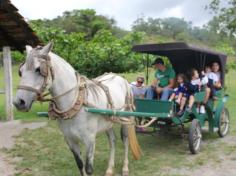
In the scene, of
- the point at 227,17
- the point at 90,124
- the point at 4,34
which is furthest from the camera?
the point at 227,17

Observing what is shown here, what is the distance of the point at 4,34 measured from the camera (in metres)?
10.2

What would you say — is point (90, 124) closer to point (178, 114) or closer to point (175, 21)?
point (178, 114)

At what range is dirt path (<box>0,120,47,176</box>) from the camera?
20.4 feet

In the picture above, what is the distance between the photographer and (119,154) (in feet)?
23.0

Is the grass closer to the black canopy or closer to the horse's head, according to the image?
the black canopy

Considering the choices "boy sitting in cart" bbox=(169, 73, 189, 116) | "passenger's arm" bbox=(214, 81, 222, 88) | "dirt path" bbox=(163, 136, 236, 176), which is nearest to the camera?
"dirt path" bbox=(163, 136, 236, 176)

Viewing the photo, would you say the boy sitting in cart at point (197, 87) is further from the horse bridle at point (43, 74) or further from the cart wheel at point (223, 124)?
the horse bridle at point (43, 74)

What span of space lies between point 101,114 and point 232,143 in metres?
3.78

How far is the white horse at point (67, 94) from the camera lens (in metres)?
4.18

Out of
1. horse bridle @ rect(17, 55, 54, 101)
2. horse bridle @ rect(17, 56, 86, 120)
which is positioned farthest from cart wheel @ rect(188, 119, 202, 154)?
horse bridle @ rect(17, 55, 54, 101)

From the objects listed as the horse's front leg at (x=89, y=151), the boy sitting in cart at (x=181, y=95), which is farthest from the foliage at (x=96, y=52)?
the horse's front leg at (x=89, y=151)

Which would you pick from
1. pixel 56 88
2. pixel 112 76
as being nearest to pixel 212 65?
pixel 112 76

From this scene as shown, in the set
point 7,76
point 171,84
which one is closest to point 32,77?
point 171,84

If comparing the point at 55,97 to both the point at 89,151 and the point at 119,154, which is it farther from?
the point at 119,154
